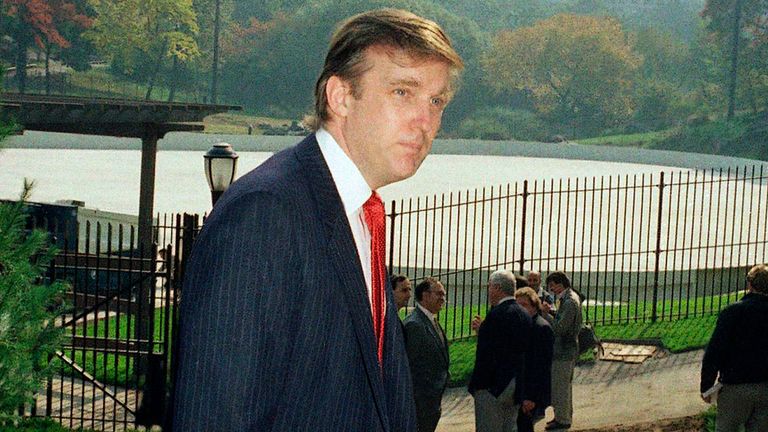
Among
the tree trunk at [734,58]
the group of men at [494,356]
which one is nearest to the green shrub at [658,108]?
the tree trunk at [734,58]

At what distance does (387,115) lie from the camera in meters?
1.79

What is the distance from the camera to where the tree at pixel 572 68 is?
254 feet

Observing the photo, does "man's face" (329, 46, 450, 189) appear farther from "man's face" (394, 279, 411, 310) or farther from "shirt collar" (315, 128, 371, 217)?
"man's face" (394, 279, 411, 310)

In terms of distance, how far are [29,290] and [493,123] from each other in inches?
2939

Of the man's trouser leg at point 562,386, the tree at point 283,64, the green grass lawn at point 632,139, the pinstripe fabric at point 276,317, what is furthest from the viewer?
the tree at point 283,64

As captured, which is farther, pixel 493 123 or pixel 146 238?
pixel 493 123

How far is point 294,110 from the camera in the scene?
76.0 meters

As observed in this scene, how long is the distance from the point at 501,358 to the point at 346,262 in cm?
593

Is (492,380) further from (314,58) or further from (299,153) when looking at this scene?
(314,58)

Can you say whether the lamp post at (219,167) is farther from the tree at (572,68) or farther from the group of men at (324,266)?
the tree at (572,68)

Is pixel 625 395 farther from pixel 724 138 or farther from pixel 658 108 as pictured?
pixel 658 108

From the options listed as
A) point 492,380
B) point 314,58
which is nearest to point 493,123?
point 314,58

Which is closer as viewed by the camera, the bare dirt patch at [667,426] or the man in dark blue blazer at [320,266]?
the man in dark blue blazer at [320,266]

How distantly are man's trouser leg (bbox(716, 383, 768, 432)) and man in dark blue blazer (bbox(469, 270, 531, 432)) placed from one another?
112cm
